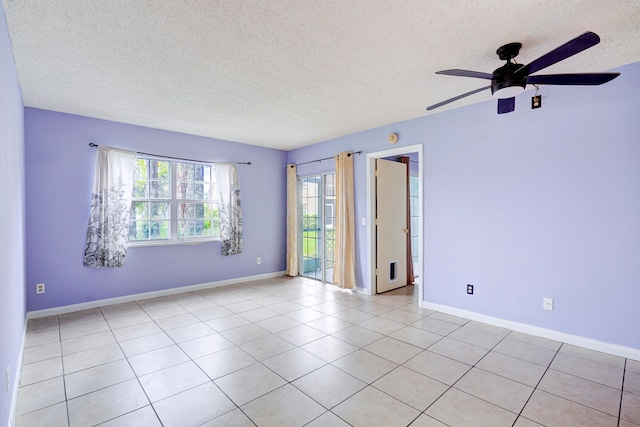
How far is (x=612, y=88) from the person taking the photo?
2723mm

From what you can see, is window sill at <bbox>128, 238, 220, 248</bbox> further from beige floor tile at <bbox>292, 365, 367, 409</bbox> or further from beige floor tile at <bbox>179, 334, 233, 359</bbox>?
beige floor tile at <bbox>292, 365, 367, 409</bbox>

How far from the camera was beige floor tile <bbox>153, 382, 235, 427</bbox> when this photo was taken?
6.21ft

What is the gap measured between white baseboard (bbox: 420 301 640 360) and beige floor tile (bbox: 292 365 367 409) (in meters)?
2.00

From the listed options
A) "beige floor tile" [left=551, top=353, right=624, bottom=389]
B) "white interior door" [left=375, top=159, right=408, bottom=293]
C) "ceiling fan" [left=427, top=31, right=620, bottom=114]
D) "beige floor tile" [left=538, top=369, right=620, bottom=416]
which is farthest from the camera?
"white interior door" [left=375, top=159, right=408, bottom=293]

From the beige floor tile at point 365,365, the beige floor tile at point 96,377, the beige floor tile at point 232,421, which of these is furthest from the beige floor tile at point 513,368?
the beige floor tile at point 96,377

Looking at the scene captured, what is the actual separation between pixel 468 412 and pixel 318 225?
4.08 metres

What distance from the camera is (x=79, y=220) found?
4012 millimetres

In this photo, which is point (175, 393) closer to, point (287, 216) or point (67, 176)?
point (67, 176)

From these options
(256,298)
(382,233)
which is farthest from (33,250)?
(382,233)

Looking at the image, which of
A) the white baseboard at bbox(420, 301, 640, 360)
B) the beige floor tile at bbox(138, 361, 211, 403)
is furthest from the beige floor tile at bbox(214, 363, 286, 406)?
the white baseboard at bbox(420, 301, 640, 360)

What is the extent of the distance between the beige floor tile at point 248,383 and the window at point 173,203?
309 centimetres

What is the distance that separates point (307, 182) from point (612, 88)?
4.43 meters

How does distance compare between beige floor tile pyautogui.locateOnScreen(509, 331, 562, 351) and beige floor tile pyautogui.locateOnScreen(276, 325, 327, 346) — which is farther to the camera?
beige floor tile pyautogui.locateOnScreen(276, 325, 327, 346)

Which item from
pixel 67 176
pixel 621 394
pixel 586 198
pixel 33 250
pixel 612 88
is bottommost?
pixel 621 394
